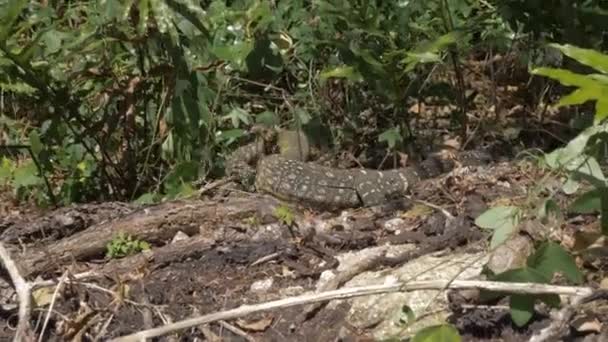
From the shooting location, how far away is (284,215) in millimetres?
4125

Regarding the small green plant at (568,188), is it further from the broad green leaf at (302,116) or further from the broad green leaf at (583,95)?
the broad green leaf at (302,116)

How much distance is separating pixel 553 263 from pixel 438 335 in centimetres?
39

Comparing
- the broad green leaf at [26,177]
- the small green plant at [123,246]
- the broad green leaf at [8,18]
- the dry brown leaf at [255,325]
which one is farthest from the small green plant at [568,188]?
the broad green leaf at [26,177]

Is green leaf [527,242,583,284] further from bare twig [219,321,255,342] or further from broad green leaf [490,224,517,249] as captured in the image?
bare twig [219,321,255,342]

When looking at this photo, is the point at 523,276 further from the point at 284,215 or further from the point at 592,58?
the point at 284,215

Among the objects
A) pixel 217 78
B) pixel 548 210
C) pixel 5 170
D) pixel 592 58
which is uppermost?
pixel 592 58

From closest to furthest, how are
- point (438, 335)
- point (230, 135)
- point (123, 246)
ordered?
point (438, 335), point (123, 246), point (230, 135)

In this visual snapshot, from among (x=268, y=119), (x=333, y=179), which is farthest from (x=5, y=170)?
(x=333, y=179)

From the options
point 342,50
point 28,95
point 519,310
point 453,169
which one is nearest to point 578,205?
point 519,310

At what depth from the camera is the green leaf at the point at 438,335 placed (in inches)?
102

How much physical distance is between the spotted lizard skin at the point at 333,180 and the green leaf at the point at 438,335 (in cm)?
185

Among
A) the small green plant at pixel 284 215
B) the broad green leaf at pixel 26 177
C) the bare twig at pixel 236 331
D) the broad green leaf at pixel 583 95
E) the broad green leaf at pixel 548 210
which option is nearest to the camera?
the broad green leaf at pixel 583 95

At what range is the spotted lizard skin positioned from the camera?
449cm

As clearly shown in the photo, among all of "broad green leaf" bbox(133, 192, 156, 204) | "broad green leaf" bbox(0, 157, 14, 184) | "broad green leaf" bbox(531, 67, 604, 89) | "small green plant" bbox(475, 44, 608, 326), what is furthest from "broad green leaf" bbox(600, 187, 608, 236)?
"broad green leaf" bbox(0, 157, 14, 184)
